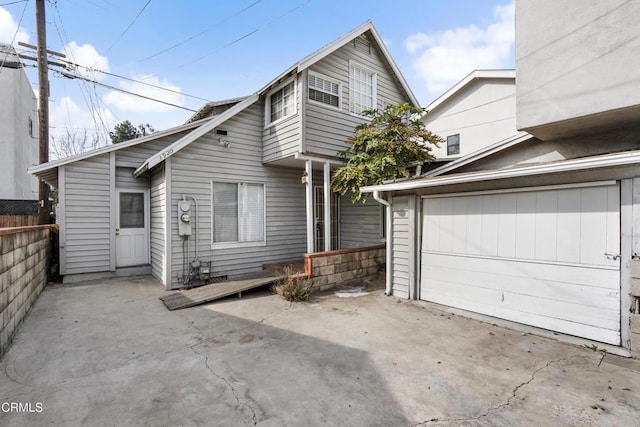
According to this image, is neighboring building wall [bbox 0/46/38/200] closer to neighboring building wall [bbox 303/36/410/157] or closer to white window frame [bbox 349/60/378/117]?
neighboring building wall [bbox 303/36/410/157]

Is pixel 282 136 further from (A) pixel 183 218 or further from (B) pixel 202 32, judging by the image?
(B) pixel 202 32

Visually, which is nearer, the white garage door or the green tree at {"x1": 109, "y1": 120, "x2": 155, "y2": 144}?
the white garage door

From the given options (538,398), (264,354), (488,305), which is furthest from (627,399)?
(264,354)

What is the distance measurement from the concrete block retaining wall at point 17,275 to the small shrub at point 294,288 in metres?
3.89

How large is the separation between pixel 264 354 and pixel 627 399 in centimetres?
356

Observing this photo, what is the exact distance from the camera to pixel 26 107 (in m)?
15.2

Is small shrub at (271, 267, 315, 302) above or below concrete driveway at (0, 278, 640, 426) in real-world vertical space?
above

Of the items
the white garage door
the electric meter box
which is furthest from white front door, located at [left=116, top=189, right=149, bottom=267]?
the white garage door

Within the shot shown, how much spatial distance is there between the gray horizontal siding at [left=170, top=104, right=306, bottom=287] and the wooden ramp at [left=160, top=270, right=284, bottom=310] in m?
0.63

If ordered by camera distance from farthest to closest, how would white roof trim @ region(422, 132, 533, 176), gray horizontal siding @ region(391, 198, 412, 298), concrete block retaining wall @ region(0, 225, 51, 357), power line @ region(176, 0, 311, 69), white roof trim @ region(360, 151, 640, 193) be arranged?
power line @ region(176, 0, 311, 69) < gray horizontal siding @ region(391, 198, 412, 298) < white roof trim @ region(422, 132, 533, 176) < concrete block retaining wall @ region(0, 225, 51, 357) < white roof trim @ region(360, 151, 640, 193)

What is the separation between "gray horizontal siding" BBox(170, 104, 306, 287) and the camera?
22.0ft

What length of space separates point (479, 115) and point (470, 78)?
1.42 meters

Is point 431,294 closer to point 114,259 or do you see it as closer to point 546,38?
point 546,38

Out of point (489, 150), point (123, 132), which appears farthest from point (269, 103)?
point (123, 132)
